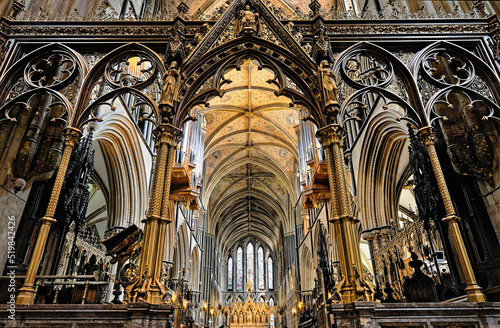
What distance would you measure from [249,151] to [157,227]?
63.6 feet

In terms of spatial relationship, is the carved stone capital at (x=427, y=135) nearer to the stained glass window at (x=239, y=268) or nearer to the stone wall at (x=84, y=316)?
the stone wall at (x=84, y=316)

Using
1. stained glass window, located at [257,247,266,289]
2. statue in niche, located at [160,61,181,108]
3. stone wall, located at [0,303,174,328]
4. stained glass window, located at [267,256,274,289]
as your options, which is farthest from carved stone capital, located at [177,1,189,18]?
stained glass window, located at [257,247,266,289]

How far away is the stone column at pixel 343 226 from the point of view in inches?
155

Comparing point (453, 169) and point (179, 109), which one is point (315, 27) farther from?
point (453, 169)

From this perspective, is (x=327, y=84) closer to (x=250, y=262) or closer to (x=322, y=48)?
(x=322, y=48)

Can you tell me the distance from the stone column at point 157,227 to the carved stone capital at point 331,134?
7.06 ft

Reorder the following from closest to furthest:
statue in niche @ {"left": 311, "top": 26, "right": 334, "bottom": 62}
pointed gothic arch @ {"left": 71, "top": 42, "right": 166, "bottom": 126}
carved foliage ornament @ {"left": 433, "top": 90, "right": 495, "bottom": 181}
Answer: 1. pointed gothic arch @ {"left": 71, "top": 42, "right": 166, "bottom": 126}
2. carved foliage ornament @ {"left": 433, "top": 90, "right": 495, "bottom": 181}
3. statue in niche @ {"left": 311, "top": 26, "right": 334, "bottom": 62}

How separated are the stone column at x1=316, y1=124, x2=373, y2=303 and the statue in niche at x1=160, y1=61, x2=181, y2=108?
2.27 m

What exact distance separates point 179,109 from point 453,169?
4847 mm

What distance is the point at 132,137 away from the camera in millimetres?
10000

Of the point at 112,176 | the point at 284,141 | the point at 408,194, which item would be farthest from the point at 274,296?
the point at 112,176

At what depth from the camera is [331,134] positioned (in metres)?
4.88

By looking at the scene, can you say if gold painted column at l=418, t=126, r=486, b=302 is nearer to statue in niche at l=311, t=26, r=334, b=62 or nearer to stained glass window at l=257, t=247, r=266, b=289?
statue in niche at l=311, t=26, r=334, b=62

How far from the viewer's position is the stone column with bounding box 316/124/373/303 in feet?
12.9
